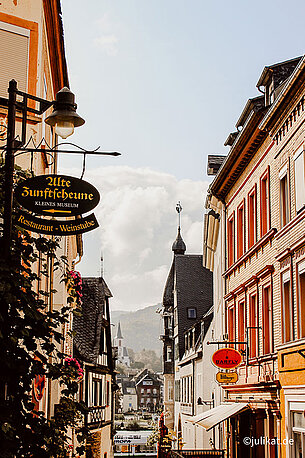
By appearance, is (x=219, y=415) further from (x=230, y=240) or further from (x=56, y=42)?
(x=56, y=42)

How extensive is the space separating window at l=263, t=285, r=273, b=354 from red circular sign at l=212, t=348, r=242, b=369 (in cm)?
135

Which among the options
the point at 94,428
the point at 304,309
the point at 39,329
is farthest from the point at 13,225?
the point at 94,428

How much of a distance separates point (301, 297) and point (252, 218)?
20.4 ft

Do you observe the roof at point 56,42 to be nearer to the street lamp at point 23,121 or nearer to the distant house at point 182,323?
the street lamp at point 23,121

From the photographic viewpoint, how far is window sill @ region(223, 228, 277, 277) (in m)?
18.2

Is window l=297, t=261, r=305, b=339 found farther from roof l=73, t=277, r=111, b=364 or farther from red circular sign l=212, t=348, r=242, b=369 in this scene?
roof l=73, t=277, r=111, b=364

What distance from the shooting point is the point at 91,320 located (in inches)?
1339

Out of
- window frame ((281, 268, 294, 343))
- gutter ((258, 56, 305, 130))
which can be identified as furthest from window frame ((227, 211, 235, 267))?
window frame ((281, 268, 294, 343))

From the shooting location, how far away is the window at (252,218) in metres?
21.0

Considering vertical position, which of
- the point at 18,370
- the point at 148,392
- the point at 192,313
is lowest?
the point at 148,392

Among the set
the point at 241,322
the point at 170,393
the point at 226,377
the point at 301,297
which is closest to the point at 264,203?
the point at 241,322

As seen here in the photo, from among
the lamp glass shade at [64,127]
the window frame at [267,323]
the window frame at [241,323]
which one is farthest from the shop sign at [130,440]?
the lamp glass shade at [64,127]

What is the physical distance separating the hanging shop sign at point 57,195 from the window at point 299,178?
8.79 m

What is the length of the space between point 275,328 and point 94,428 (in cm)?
1626
